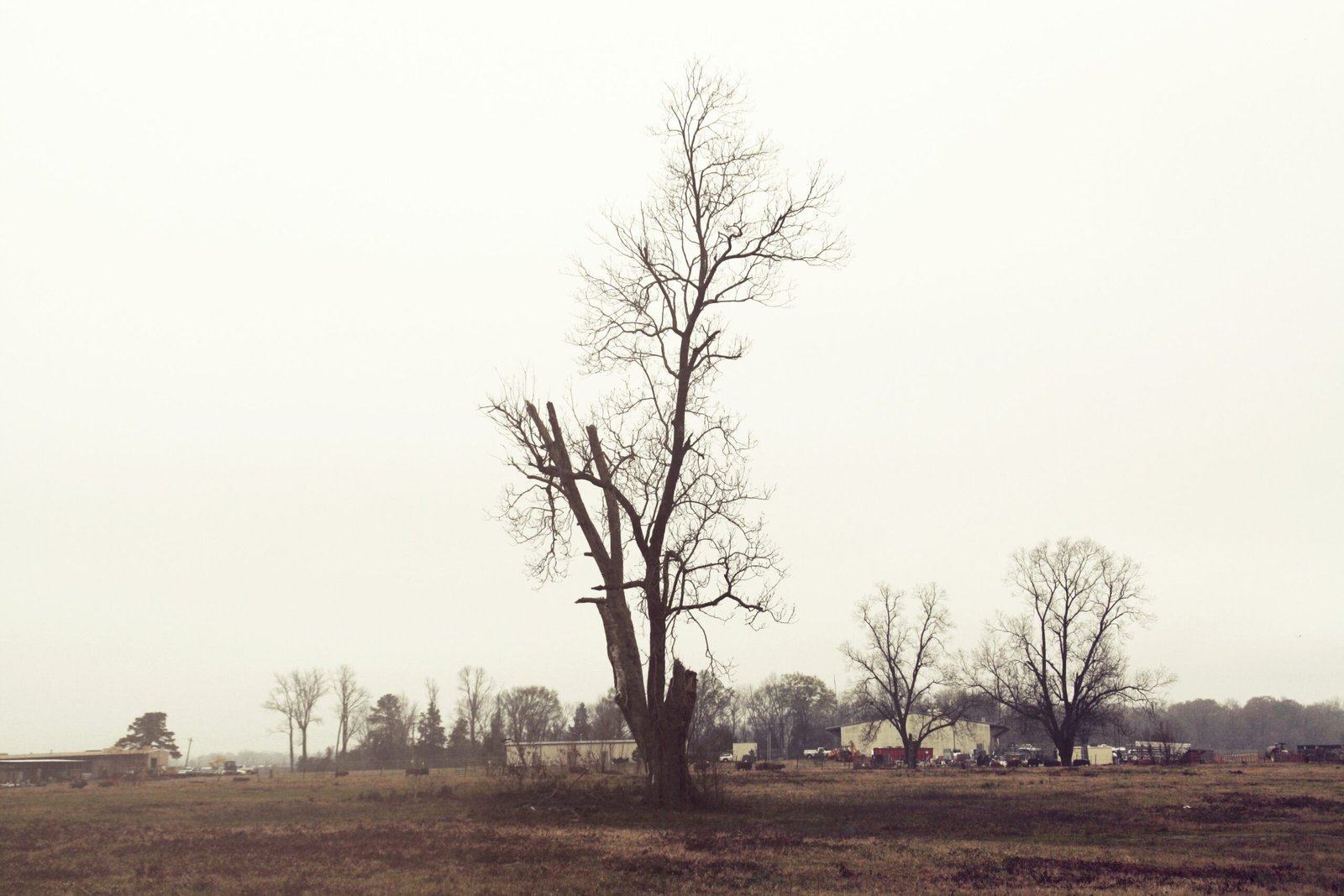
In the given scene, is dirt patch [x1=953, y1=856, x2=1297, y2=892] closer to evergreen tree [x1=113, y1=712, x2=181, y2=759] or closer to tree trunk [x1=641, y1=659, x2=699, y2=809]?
tree trunk [x1=641, y1=659, x2=699, y2=809]

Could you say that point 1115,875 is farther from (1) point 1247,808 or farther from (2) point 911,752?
(2) point 911,752

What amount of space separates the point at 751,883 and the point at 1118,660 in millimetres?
63684

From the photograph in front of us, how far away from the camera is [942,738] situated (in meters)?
102

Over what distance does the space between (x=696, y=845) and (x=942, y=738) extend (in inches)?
3770

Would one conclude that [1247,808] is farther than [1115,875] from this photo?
Yes

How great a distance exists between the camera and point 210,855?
47.7ft

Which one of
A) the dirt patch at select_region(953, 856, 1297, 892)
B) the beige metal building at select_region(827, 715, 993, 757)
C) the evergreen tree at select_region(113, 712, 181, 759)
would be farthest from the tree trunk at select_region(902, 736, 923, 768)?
the evergreen tree at select_region(113, 712, 181, 759)

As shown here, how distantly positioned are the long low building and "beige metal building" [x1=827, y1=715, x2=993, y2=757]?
226 feet

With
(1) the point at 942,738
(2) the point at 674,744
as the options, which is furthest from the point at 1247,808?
(1) the point at 942,738

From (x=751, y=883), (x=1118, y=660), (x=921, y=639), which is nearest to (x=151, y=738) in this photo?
(x=921, y=639)

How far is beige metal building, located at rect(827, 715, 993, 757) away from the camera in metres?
101

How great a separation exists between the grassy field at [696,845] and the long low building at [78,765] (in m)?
70.6

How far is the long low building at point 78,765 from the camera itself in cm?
8444

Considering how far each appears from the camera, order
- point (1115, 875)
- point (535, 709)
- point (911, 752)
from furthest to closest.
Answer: point (535, 709), point (911, 752), point (1115, 875)
